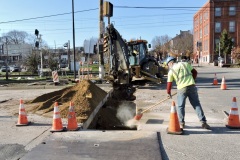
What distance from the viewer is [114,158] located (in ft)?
16.0

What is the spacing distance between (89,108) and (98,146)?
3.13 metres

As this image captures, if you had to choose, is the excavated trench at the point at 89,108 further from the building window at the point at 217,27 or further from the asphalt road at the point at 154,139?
the building window at the point at 217,27

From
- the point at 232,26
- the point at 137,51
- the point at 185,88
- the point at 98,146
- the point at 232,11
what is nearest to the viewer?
the point at 98,146

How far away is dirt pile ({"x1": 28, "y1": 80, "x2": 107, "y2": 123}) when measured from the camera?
27.1 ft

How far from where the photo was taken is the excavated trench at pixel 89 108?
825 cm

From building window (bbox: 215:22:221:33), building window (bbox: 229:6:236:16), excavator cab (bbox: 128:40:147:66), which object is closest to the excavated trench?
excavator cab (bbox: 128:40:147:66)

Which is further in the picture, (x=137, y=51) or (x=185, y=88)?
(x=137, y=51)

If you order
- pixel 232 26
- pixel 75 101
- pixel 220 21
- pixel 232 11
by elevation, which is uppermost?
pixel 232 11

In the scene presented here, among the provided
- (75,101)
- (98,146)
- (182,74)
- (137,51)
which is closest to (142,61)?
(137,51)

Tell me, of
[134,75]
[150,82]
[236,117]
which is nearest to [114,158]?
[236,117]

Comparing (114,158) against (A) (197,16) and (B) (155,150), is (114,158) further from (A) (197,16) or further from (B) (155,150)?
(A) (197,16)

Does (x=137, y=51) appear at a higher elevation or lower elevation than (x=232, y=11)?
lower

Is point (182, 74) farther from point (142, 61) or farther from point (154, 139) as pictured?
point (142, 61)

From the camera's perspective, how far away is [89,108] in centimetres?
856
